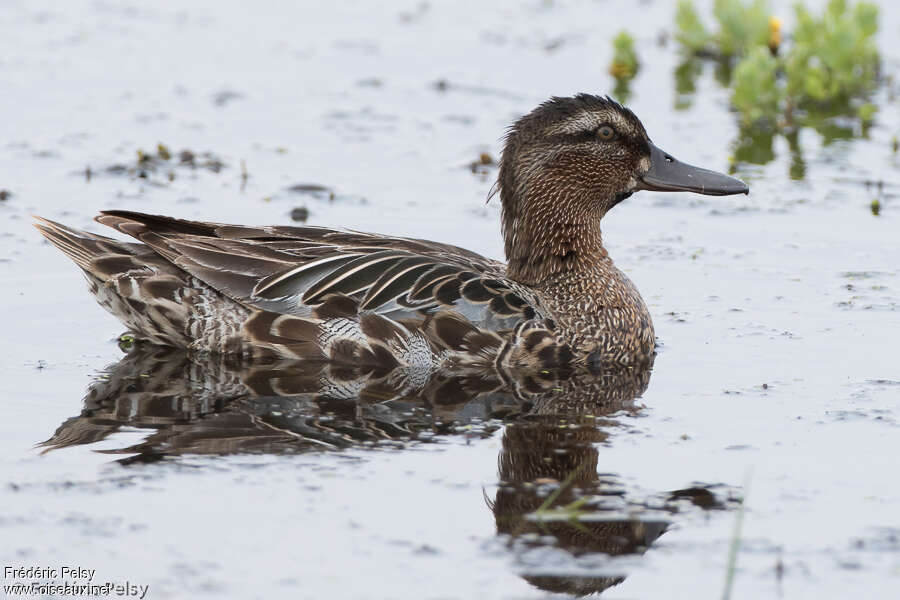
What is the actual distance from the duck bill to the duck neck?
1.40ft

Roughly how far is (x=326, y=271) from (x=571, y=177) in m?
1.72

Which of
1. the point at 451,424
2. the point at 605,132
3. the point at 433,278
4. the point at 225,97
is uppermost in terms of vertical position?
the point at 225,97

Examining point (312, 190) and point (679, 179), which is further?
point (312, 190)

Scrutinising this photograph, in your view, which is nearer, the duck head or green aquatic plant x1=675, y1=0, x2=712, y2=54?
the duck head

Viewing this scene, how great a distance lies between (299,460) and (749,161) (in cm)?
775

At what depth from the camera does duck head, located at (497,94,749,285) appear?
9.84m

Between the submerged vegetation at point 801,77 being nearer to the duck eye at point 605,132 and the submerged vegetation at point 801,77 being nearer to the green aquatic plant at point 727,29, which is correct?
the green aquatic plant at point 727,29

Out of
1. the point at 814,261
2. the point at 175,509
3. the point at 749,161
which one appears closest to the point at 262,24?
the point at 749,161

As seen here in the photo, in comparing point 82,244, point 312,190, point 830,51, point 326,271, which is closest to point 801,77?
point 830,51

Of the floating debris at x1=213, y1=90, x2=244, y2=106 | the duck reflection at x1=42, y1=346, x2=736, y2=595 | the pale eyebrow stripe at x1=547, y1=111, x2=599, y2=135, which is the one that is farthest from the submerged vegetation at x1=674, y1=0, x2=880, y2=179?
the duck reflection at x1=42, y1=346, x2=736, y2=595

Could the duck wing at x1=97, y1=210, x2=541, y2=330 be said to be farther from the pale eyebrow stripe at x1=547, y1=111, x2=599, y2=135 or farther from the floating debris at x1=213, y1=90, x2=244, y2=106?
the floating debris at x1=213, y1=90, x2=244, y2=106

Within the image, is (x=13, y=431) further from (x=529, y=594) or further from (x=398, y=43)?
A: (x=398, y=43)

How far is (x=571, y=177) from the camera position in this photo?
9.91m

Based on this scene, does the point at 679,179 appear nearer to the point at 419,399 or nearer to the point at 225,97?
the point at 419,399
